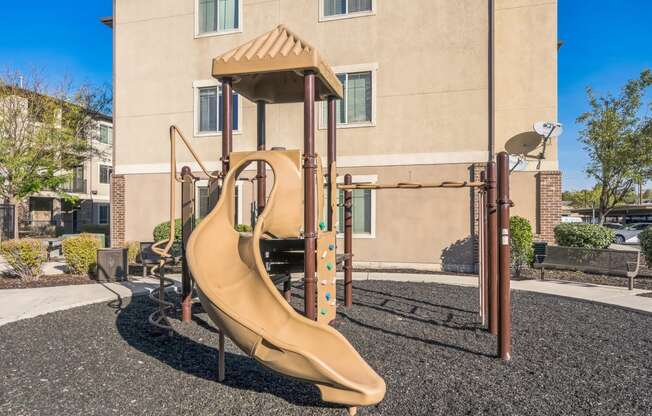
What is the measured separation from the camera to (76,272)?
1012 cm

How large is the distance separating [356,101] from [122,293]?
7782 mm

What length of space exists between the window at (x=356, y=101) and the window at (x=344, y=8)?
1589mm

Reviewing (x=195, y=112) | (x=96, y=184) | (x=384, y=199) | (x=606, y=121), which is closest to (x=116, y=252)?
(x=195, y=112)

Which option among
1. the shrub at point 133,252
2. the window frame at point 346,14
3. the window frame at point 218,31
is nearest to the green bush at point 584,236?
the window frame at point 346,14

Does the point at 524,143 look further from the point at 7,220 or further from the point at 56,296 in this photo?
the point at 7,220

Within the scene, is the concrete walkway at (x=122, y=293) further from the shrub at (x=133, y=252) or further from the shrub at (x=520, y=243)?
the shrub at (x=133, y=252)

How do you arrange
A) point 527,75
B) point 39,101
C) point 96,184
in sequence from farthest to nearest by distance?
point 96,184
point 39,101
point 527,75

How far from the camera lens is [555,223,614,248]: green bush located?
1195 cm

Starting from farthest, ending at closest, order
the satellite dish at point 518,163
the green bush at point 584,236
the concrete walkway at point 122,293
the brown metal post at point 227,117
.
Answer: the green bush at point 584,236, the satellite dish at point 518,163, the concrete walkway at point 122,293, the brown metal post at point 227,117

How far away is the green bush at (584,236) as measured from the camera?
12.0m

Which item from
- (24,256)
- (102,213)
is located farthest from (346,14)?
(102,213)

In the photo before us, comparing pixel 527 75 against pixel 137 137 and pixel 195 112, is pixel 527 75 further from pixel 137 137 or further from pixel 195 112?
pixel 137 137

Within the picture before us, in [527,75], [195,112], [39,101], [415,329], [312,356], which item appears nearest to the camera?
[312,356]

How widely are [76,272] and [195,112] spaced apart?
19.0ft
